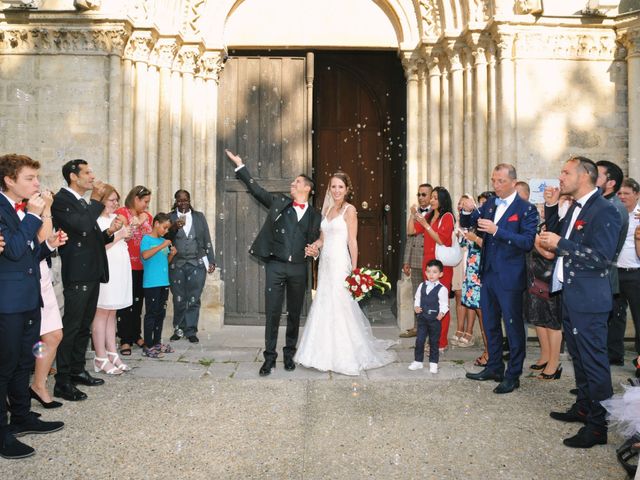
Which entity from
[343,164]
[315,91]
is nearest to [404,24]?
[315,91]

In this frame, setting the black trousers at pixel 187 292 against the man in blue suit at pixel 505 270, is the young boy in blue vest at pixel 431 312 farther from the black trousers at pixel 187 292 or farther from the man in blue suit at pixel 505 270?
the black trousers at pixel 187 292

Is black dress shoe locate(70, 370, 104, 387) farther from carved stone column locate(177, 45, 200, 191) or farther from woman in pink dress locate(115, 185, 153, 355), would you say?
carved stone column locate(177, 45, 200, 191)

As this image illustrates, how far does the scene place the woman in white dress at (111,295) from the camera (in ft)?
16.5

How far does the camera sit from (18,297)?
3393mm

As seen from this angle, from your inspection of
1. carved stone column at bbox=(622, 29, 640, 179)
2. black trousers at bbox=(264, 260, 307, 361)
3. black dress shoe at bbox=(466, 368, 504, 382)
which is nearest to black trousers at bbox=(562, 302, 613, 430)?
black dress shoe at bbox=(466, 368, 504, 382)

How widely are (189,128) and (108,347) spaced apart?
140 inches

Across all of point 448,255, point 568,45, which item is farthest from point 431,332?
point 568,45

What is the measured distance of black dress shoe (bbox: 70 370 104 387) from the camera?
4730mm

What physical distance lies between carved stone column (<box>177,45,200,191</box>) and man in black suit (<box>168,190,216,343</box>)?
0.81 m

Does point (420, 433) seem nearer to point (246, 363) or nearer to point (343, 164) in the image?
point (246, 363)

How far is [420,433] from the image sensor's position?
12.0ft

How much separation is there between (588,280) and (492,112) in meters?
3.98

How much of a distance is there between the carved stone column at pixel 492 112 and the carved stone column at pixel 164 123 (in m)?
4.29

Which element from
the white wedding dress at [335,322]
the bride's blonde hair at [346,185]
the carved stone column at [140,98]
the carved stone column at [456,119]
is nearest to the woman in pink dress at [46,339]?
the white wedding dress at [335,322]
